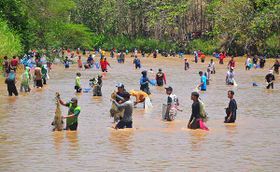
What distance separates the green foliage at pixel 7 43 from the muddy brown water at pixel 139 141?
639 inches

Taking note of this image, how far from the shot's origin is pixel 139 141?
1992cm

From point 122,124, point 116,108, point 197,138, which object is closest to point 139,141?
point 197,138

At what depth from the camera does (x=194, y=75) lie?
5325cm

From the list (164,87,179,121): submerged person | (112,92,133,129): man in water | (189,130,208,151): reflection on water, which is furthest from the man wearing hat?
(164,87,179,121): submerged person

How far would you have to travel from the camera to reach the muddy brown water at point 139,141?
646 inches

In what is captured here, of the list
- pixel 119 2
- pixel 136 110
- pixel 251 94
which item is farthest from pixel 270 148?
pixel 119 2

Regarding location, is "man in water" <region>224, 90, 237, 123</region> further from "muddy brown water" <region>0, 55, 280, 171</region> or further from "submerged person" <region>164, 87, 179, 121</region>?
"submerged person" <region>164, 87, 179, 121</region>

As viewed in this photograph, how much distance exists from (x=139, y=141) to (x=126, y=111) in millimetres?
1872

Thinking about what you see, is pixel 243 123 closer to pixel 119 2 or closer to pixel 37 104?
pixel 37 104

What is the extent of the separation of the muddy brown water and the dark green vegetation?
22.3m

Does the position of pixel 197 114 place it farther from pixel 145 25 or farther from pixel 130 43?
pixel 145 25

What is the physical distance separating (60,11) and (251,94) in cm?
4512

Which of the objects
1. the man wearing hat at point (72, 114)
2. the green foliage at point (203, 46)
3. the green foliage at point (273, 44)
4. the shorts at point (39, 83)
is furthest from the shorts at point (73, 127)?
the green foliage at point (203, 46)

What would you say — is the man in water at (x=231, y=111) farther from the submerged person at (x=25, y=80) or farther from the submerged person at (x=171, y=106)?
the submerged person at (x=25, y=80)
